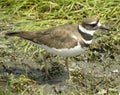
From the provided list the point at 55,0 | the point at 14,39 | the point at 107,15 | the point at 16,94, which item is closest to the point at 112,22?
the point at 107,15

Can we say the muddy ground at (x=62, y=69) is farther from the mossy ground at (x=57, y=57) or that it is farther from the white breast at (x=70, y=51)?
the white breast at (x=70, y=51)

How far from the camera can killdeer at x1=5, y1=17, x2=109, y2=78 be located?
600cm

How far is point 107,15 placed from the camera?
7621 millimetres

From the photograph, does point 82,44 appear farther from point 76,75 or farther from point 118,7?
point 118,7

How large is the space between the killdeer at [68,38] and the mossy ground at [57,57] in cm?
47

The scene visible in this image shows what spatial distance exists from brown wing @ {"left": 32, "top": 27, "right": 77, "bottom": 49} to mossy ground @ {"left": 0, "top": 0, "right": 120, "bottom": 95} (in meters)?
0.54

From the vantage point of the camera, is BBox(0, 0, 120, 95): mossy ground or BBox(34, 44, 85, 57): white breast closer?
BBox(34, 44, 85, 57): white breast

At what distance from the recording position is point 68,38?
19.9ft

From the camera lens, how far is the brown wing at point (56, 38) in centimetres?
604

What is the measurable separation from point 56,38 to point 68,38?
6.7 inches

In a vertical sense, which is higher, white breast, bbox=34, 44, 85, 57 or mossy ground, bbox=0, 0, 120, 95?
white breast, bbox=34, 44, 85, 57

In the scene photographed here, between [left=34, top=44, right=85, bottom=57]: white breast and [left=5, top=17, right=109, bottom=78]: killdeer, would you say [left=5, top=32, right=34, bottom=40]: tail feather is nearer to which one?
[left=5, top=17, right=109, bottom=78]: killdeer

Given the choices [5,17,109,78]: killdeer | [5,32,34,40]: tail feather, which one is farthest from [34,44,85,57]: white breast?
[5,32,34,40]: tail feather

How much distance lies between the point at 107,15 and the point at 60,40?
69.0 inches
